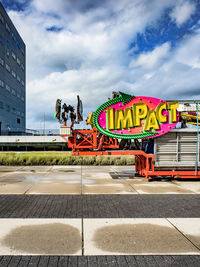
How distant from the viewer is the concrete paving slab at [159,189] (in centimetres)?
811

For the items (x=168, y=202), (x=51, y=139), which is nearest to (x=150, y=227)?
(x=168, y=202)

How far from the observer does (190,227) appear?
15.5 feet

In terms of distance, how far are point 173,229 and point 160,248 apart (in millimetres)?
986

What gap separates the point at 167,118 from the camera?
10.2m

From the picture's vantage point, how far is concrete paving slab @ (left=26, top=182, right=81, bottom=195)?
26.2ft

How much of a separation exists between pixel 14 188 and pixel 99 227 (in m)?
5.34

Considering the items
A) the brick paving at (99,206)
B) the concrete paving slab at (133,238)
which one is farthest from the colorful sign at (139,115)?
the concrete paving slab at (133,238)

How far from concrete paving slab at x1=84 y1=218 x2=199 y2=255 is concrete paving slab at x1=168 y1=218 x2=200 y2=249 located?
0.14 metres

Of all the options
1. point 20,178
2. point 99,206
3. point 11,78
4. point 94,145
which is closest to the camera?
point 99,206

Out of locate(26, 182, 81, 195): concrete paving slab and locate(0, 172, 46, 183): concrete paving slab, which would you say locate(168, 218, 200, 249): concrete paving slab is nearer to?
locate(26, 182, 81, 195): concrete paving slab

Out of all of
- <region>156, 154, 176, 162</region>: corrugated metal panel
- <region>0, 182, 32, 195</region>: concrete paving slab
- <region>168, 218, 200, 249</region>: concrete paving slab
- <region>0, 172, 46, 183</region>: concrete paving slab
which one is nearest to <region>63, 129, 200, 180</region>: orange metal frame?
<region>156, 154, 176, 162</region>: corrugated metal panel

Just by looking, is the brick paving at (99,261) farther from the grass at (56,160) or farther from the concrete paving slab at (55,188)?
the grass at (56,160)

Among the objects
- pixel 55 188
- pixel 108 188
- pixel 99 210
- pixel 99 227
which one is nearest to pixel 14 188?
pixel 55 188

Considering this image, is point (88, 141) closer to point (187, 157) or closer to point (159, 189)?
point (159, 189)
